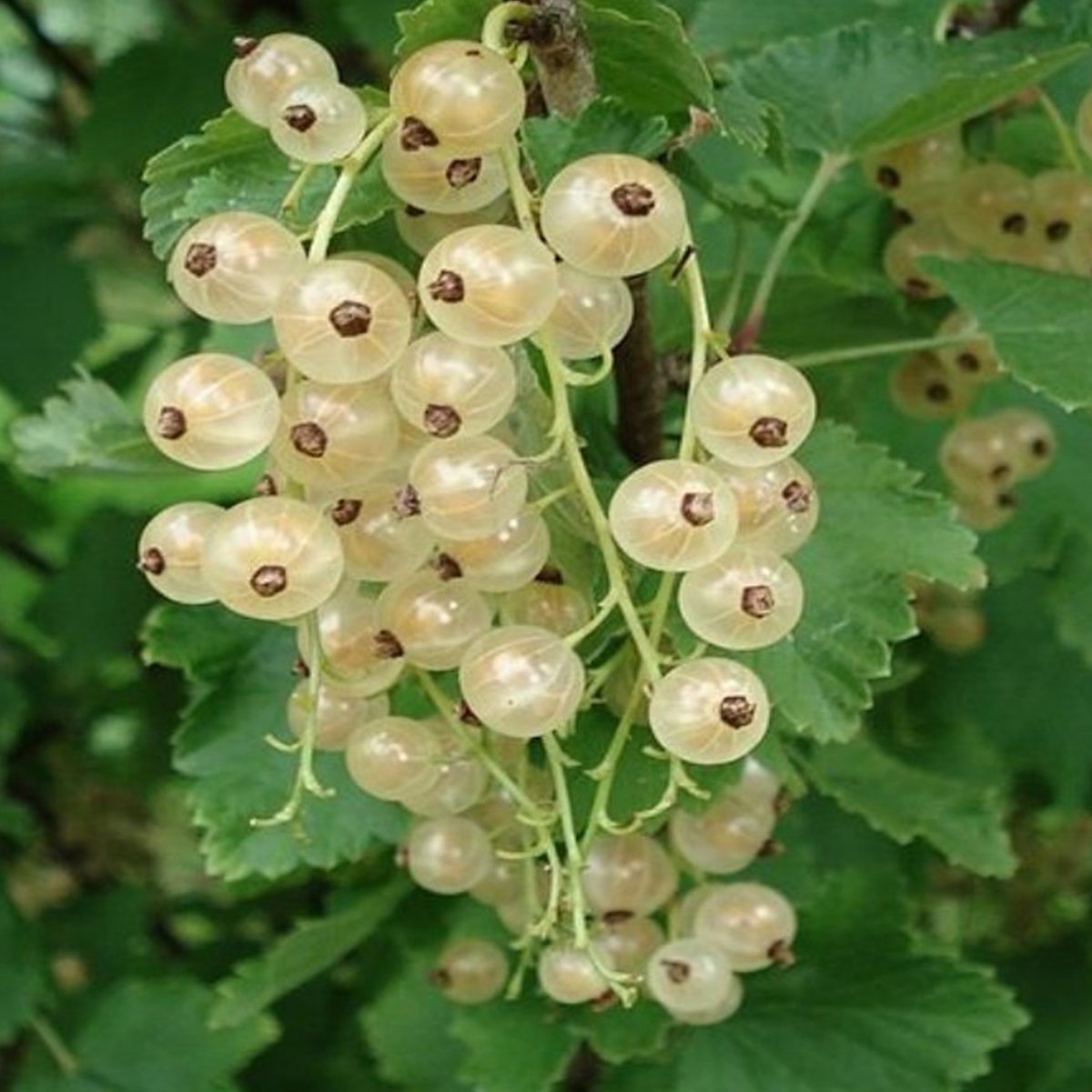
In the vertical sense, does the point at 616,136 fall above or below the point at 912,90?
above

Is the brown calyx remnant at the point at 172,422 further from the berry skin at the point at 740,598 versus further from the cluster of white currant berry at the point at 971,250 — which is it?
the cluster of white currant berry at the point at 971,250

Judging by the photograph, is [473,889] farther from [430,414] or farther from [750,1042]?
[430,414]

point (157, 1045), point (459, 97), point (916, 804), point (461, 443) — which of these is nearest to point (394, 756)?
point (461, 443)

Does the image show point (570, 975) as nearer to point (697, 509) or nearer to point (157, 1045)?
point (697, 509)

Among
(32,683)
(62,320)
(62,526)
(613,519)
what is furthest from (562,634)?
(62,526)

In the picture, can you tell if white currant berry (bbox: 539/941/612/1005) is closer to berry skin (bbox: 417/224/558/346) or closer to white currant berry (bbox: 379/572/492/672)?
white currant berry (bbox: 379/572/492/672)

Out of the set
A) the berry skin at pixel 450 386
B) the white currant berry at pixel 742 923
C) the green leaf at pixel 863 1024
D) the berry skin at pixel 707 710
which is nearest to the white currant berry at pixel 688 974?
the white currant berry at pixel 742 923
